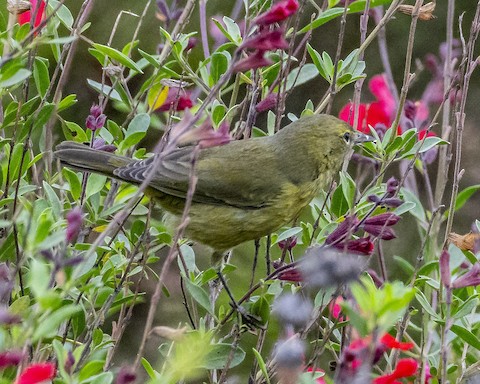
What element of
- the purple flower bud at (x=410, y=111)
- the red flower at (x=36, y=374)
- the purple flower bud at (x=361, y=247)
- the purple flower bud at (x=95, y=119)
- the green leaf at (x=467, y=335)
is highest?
the red flower at (x=36, y=374)

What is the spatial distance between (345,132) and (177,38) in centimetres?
93

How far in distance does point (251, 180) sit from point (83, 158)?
87cm

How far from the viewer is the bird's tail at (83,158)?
2707 millimetres

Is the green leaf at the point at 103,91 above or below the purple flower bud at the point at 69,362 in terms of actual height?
above

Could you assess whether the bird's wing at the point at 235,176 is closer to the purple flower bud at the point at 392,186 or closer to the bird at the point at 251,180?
the bird at the point at 251,180

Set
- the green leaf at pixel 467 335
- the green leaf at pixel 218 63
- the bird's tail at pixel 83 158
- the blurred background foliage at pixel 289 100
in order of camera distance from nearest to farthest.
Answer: the green leaf at pixel 467 335 → the green leaf at pixel 218 63 → the bird's tail at pixel 83 158 → the blurred background foliage at pixel 289 100

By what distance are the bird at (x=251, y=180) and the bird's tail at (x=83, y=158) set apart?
46cm

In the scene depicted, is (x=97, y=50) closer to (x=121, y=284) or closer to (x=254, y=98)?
(x=254, y=98)

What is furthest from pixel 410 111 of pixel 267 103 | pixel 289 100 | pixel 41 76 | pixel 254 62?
pixel 289 100

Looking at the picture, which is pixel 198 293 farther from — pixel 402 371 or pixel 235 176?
pixel 235 176

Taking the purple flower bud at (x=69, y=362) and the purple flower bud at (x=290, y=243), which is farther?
the purple flower bud at (x=290, y=243)

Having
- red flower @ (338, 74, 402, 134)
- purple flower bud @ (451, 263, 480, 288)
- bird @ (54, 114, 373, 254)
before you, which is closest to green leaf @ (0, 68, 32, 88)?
purple flower bud @ (451, 263, 480, 288)

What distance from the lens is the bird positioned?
330cm

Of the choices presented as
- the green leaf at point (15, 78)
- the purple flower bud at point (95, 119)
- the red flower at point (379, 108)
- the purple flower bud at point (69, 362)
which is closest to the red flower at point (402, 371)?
the purple flower bud at point (69, 362)
